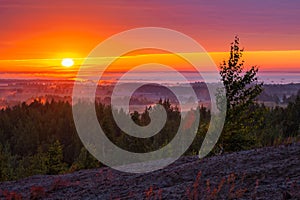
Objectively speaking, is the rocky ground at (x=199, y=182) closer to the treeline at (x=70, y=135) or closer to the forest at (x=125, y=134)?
the forest at (x=125, y=134)

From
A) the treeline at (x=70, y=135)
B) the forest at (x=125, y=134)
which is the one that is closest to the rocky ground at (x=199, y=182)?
the forest at (x=125, y=134)

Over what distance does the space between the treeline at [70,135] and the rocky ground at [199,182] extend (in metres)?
12.3

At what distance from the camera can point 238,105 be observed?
103 ft

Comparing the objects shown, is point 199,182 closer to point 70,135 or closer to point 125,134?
point 125,134

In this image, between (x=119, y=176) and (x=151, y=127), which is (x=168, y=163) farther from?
(x=151, y=127)

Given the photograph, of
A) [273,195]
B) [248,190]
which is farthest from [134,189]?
[273,195]

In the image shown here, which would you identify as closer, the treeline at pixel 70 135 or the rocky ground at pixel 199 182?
the rocky ground at pixel 199 182

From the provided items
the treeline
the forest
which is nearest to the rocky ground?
the forest

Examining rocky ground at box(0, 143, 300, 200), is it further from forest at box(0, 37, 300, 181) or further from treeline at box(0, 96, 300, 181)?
treeline at box(0, 96, 300, 181)

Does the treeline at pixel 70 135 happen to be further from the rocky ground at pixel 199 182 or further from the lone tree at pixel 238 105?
the rocky ground at pixel 199 182

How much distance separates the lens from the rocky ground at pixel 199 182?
475 inches

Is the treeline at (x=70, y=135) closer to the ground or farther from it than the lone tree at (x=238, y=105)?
closer to the ground

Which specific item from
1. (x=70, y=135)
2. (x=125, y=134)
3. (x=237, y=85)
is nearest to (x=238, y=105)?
(x=237, y=85)

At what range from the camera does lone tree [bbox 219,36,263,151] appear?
30.5 metres
